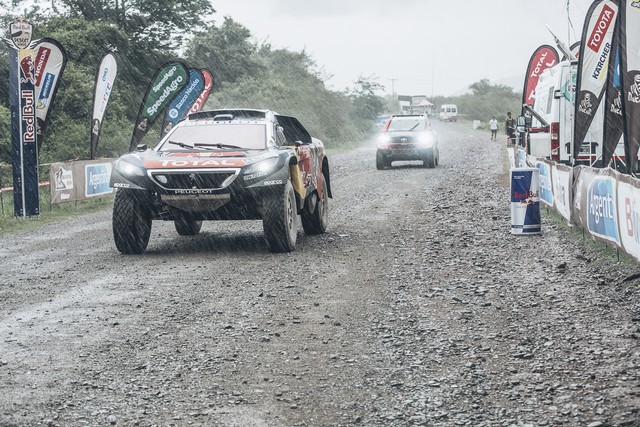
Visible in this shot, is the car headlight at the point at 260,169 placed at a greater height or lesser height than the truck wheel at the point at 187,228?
greater

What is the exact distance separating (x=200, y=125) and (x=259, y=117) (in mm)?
857

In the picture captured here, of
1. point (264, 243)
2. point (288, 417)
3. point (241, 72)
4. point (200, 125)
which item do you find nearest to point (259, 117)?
point (200, 125)

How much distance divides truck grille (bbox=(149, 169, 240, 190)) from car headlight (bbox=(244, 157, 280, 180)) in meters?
0.14

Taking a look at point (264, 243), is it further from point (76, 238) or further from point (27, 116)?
point (27, 116)

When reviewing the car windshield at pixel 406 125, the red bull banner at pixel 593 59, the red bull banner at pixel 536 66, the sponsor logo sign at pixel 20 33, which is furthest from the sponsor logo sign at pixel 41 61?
the red bull banner at pixel 536 66

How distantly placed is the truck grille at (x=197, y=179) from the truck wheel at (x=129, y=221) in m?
0.42

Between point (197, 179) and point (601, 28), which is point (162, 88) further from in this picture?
point (197, 179)

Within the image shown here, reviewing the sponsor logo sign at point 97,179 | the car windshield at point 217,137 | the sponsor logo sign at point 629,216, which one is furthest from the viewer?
the sponsor logo sign at point 97,179

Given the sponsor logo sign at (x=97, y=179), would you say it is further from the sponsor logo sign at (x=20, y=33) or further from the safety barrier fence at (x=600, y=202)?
the safety barrier fence at (x=600, y=202)

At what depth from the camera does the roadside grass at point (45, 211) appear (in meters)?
17.0

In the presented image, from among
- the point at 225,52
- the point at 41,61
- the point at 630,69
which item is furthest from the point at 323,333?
the point at 225,52

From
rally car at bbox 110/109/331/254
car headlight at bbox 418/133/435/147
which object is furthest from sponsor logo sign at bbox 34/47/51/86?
car headlight at bbox 418/133/435/147

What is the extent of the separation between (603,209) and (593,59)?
16.8ft

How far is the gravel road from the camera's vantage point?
526 centimetres
